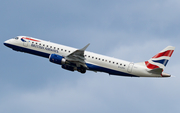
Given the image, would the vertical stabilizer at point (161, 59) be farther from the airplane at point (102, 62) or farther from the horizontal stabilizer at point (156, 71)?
the horizontal stabilizer at point (156, 71)

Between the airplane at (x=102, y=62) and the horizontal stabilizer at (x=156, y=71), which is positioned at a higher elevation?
the airplane at (x=102, y=62)

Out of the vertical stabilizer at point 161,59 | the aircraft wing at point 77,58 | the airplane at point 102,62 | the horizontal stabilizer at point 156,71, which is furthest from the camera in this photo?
the vertical stabilizer at point 161,59

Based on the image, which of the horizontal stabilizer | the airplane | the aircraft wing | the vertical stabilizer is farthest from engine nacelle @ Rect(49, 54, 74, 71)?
the horizontal stabilizer

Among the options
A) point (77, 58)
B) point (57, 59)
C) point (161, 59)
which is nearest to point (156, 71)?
point (161, 59)

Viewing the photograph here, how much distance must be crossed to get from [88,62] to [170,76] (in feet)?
57.1

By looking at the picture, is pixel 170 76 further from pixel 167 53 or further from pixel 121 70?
pixel 121 70

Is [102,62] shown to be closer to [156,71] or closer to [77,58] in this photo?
[77,58]

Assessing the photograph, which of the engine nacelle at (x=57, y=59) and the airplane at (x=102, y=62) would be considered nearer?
the airplane at (x=102, y=62)

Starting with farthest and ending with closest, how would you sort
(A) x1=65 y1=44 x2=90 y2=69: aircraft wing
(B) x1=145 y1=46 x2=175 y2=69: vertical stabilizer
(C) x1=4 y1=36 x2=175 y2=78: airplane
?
(B) x1=145 y1=46 x2=175 y2=69: vertical stabilizer
(C) x1=4 y1=36 x2=175 y2=78: airplane
(A) x1=65 y1=44 x2=90 y2=69: aircraft wing

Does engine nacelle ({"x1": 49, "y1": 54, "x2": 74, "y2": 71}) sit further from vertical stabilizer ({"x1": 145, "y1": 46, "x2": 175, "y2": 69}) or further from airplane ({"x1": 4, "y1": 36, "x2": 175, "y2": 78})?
vertical stabilizer ({"x1": 145, "y1": 46, "x2": 175, "y2": 69})

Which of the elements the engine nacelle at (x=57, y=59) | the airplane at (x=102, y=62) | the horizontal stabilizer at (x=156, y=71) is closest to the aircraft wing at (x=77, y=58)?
the airplane at (x=102, y=62)

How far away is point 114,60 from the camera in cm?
5784

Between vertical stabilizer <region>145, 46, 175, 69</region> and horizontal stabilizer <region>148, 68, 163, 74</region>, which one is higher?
vertical stabilizer <region>145, 46, 175, 69</region>

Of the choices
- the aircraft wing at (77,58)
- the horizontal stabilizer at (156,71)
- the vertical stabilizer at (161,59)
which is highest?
the aircraft wing at (77,58)
